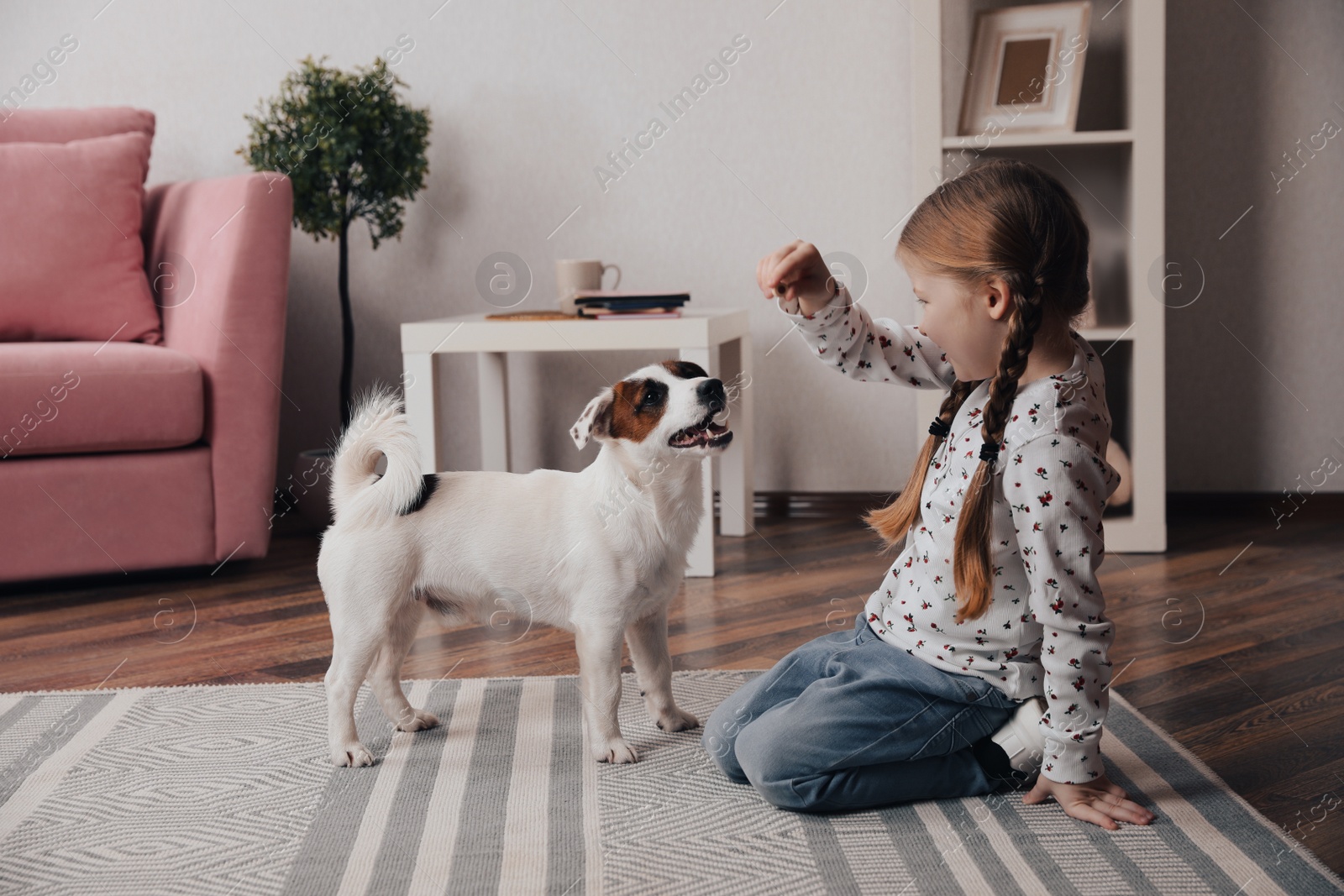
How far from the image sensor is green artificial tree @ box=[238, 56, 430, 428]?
8.09ft

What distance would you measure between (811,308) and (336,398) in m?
2.02

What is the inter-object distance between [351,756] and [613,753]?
0.31m

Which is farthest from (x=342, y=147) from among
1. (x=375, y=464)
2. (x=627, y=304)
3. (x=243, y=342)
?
(x=375, y=464)

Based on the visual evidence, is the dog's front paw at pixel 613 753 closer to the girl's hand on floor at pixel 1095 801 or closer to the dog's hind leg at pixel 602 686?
the dog's hind leg at pixel 602 686

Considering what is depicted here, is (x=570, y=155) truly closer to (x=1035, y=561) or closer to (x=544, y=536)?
(x=544, y=536)

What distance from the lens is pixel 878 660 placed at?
1.20 meters

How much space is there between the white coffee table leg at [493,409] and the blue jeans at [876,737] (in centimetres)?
155

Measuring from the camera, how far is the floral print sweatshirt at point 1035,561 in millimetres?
1075

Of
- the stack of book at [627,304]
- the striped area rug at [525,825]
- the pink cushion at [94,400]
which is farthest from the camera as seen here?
the stack of book at [627,304]

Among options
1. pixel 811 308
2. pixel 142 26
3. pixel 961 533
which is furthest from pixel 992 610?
pixel 142 26

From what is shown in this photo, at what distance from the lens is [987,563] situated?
1.11 metres

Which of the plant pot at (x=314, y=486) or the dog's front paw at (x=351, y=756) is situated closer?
the dog's front paw at (x=351, y=756)

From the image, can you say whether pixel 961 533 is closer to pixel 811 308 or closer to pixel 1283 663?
pixel 811 308

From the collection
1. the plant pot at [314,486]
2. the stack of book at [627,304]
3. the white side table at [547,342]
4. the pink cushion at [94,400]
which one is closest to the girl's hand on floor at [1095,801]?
the white side table at [547,342]
